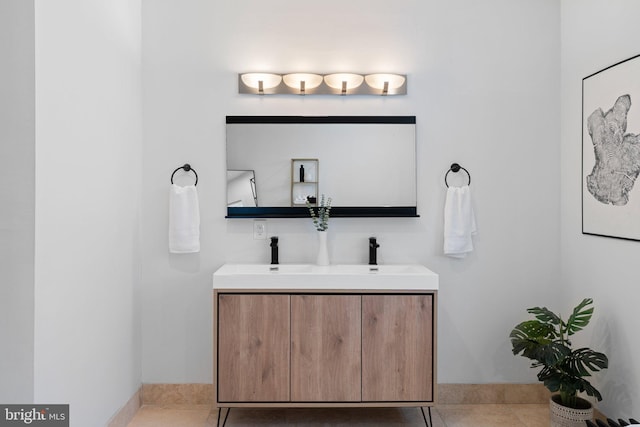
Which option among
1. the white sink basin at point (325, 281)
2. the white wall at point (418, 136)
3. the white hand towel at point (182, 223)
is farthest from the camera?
the white wall at point (418, 136)

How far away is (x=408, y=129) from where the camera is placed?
313 centimetres

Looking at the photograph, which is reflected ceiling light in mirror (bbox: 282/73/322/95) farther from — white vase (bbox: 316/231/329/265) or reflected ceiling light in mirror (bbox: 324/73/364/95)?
white vase (bbox: 316/231/329/265)

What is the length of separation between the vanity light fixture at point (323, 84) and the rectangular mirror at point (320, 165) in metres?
0.16

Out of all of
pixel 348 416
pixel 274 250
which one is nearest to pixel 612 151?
pixel 274 250

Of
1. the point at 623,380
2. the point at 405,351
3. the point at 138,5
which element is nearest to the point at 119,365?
the point at 405,351

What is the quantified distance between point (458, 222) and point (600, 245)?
766 millimetres

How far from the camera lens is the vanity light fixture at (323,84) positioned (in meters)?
3.11

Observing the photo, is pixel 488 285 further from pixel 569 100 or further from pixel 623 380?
pixel 569 100

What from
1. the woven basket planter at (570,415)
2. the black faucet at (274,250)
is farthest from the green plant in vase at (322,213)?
the woven basket planter at (570,415)

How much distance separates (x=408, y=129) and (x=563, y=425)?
1848 mm

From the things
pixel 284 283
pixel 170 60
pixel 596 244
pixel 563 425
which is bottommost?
pixel 563 425

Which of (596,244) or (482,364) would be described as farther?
(482,364)
